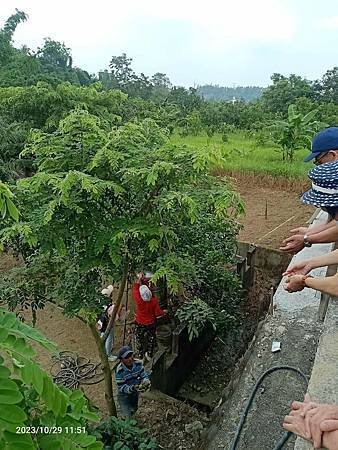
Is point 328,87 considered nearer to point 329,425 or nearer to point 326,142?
point 326,142

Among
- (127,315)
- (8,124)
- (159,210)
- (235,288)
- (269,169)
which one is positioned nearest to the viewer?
(159,210)

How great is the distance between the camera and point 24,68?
15.6 meters

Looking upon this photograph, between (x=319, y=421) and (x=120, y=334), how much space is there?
5.20m

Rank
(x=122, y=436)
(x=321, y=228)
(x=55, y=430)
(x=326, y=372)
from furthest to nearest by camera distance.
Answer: (x=122, y=436)
(x=321, y=228)
(x=326, y=372)
(x=55, y=430)

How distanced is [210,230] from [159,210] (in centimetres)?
182

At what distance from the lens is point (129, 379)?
4.51m

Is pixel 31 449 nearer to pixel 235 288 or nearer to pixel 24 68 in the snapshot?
pixel 235 288

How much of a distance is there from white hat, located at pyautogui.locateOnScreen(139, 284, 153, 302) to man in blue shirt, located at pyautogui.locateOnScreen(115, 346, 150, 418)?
28.2 inches

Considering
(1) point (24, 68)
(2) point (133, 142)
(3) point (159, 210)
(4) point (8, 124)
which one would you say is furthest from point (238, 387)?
(1) point (24, 68)

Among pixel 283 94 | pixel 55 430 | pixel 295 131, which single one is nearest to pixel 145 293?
pixel 55 430

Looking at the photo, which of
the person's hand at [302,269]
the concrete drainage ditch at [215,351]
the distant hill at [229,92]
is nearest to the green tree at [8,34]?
the concrete drainage ditch at [215,351]

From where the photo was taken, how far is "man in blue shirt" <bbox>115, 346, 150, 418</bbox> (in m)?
4.49

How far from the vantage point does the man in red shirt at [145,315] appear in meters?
5.12

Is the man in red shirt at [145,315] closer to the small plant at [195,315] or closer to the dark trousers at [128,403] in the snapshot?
the small plant at [195,315]
